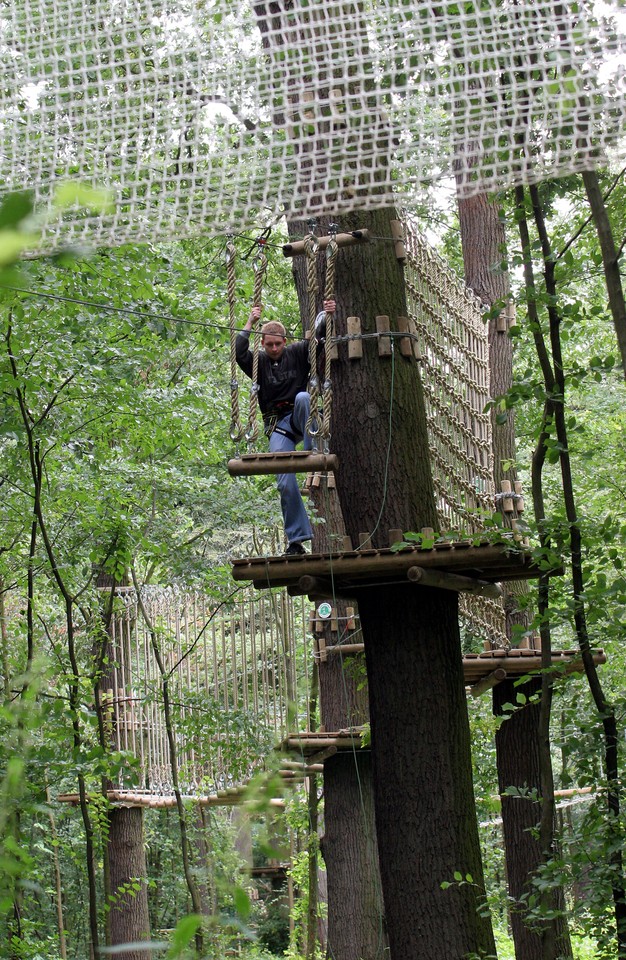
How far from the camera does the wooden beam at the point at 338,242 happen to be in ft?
11.7

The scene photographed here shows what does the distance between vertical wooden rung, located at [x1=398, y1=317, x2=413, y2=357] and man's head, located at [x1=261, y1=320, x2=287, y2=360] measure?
498 mm

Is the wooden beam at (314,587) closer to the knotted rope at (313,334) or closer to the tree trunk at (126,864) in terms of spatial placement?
the knotted rope at (313,334)

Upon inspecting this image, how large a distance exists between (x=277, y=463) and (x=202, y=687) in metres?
4.32

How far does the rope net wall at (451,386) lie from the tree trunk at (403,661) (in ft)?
0.78

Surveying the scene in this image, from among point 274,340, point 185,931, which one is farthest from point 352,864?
point 185,931

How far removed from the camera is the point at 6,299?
432 centimetres

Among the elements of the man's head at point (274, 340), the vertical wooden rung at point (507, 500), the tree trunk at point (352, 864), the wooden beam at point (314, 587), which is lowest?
the tree trunk at point (352, 864)

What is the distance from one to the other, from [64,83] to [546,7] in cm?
165

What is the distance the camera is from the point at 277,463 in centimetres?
341

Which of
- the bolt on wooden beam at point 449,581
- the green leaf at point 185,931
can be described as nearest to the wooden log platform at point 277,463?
the bolt on wooden beam at point 449,581

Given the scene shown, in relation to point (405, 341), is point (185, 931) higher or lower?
lower

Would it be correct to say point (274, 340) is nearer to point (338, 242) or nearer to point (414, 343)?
point (414, 343)

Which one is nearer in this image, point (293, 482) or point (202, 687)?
point (293, 482)

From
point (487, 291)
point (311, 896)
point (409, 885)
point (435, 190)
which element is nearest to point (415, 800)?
point (409, 885)
